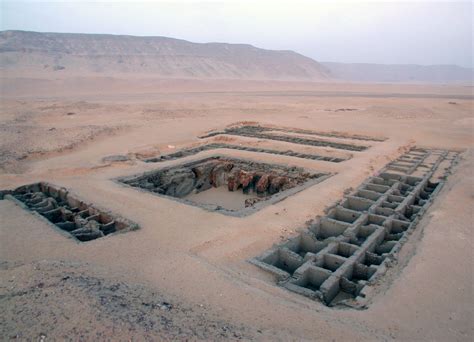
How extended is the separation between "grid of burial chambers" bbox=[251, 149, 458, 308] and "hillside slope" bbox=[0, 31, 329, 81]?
59.9 metres

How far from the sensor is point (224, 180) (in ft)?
47.4

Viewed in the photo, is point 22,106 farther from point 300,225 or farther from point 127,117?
point 300,225

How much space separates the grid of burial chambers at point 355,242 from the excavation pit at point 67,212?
11.4ft

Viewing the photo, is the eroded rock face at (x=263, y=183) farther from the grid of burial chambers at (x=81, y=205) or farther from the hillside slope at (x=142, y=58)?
the hillside slope at (x=142, y=58)

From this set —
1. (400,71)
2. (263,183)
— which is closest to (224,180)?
(263,183)

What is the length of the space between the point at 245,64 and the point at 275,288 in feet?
291

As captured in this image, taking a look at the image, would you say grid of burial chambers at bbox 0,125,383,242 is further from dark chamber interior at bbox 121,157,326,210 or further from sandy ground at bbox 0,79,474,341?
sandy ground at bbox 0,79,474,341

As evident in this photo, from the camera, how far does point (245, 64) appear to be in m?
90.4

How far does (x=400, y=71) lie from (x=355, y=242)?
6785 inches

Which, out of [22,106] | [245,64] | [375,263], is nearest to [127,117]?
[22,106]

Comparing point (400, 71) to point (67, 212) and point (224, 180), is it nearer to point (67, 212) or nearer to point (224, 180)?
point (224, 180)

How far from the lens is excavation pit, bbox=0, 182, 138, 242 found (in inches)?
324

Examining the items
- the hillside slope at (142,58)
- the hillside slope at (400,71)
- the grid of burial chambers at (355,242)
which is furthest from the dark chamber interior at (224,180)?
the hillside slope at (400,71)

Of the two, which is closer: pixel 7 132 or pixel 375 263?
pixel 375 263
